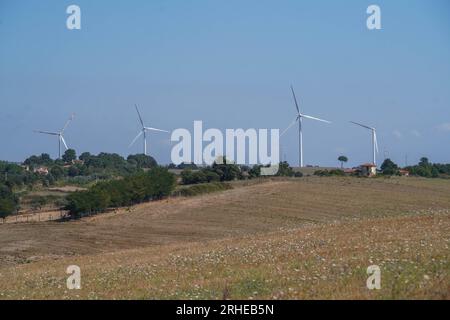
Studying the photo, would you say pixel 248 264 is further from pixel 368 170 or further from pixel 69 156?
pixel 69 156

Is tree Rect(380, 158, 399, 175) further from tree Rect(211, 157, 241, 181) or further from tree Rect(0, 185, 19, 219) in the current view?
tree Rect(0, 185, 19, 219)

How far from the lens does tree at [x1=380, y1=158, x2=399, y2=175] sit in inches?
3804

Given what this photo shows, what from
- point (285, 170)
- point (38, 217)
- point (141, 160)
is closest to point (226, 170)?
point (285, 170)

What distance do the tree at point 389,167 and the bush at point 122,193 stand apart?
35.7 meters

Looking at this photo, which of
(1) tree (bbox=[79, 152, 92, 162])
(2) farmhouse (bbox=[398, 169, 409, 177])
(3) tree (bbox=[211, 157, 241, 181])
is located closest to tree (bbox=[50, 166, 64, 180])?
(1) tree (bbox=[79, 152, 92, 162])

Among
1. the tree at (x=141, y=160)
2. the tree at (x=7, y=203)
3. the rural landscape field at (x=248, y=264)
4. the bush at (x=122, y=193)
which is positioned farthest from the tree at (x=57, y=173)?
the rural landscape field at (x=248, y=264)

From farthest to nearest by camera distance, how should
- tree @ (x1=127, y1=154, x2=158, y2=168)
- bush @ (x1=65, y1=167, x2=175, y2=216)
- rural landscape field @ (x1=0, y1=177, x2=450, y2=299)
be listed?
tree @ (x1=127, y1=154, x2=158, y2=168), bush @ (x1=65, y1=167, x2=175, y2=216), rural landscape field @ (x1=0, y1=177, x2=450, y2=299)

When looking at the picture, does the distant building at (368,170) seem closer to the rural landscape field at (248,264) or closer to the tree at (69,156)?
the rural landscape field at (248,264)

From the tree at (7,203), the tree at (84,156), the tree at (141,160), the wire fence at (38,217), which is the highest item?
the tree at (84,156)

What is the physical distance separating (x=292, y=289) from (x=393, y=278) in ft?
5.34

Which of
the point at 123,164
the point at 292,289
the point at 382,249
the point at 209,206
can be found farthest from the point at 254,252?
the point at 123,164

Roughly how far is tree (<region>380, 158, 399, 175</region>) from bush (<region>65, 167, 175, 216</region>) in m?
35.7

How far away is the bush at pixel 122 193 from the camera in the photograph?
5988cm

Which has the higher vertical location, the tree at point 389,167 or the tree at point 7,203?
the tree at point 389,167
